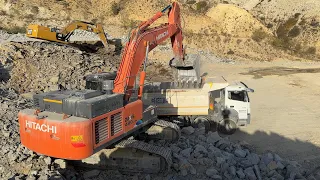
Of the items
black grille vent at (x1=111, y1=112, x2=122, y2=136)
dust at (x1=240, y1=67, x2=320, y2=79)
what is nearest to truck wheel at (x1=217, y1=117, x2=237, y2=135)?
black grille vent at (x1=111, y1=112, x2=122, y2=136)

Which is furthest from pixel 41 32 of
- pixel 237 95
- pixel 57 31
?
pixel 237 95

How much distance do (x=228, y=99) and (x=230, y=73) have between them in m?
13.3

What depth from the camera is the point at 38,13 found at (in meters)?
34.7

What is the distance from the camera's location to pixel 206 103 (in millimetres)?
12289

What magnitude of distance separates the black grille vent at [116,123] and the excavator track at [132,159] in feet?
2.13

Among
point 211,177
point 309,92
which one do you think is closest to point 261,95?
point 309,92

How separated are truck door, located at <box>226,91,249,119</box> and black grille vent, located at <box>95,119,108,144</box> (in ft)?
22.9

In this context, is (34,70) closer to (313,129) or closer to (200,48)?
(313,129)

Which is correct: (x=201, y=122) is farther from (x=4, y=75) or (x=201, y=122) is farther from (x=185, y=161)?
(x=4, y=75)

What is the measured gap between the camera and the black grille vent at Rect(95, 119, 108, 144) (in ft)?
22.7

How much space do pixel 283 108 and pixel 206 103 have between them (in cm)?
657

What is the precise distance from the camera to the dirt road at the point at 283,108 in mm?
11766

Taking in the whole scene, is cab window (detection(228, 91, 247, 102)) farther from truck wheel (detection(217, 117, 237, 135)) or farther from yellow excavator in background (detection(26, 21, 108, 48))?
yellow excavator in background (detection(26, 21, 108, 48))

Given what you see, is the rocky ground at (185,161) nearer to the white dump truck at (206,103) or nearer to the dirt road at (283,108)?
the white dump truck at (206,103)
